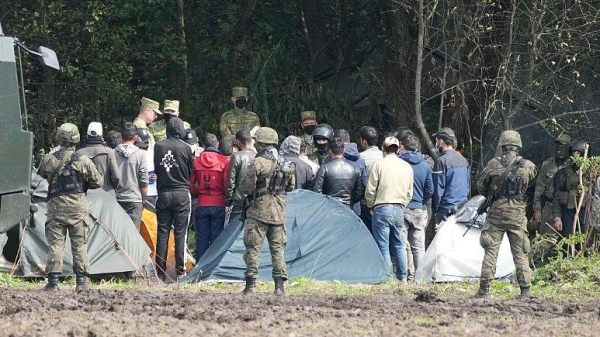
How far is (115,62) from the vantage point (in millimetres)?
22828

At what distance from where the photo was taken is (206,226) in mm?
16062

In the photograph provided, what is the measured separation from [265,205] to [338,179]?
2329mm

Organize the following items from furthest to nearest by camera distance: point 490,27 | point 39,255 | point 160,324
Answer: point 490,27
point 39,255
point 160,324

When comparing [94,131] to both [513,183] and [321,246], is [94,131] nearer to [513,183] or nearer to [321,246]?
[321,246]

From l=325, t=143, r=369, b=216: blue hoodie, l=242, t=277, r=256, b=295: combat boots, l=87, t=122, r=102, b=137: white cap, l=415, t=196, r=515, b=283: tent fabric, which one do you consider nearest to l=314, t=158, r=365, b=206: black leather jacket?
l=325, t=143, r=369, b=216: blue hoodie

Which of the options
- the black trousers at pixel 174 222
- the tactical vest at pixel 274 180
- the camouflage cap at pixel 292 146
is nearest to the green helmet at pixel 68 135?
the tactical vest at pixel 274 180

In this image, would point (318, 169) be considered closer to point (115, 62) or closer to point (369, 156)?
point (369, 156)

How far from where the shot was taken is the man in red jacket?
1595 centimetres

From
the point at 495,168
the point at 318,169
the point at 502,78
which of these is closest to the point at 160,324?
the point at 495,168

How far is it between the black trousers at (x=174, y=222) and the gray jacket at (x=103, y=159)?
2.41 feet

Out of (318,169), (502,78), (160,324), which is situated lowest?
(160,324)

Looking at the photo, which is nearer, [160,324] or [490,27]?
[160,324]

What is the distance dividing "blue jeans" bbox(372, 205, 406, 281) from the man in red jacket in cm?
208

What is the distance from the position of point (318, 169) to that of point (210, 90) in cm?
834
